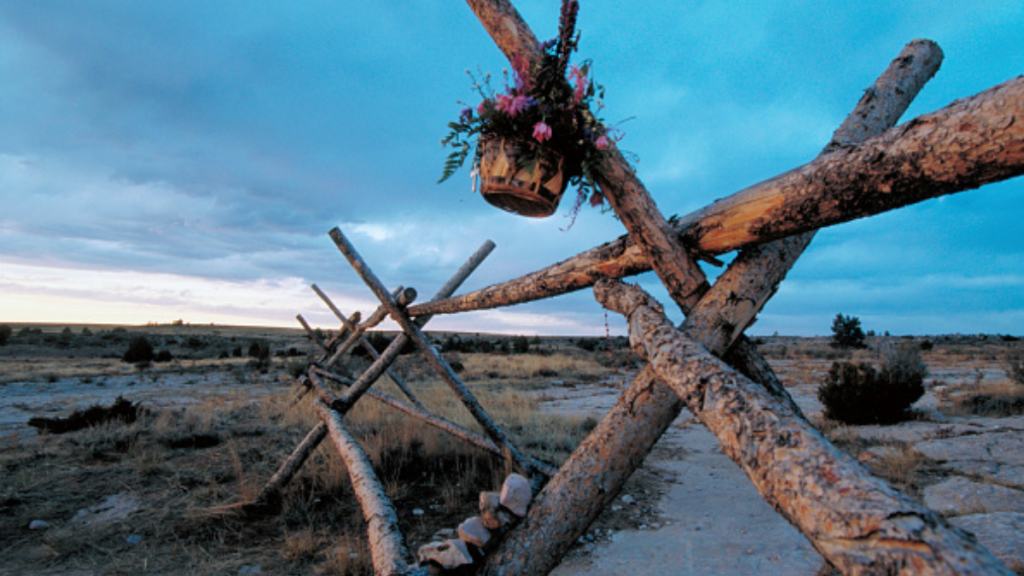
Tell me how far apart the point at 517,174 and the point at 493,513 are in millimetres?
1271

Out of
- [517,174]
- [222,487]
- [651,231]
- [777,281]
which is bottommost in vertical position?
[222,487]

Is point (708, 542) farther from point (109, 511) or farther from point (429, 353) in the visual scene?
point (109, 511)

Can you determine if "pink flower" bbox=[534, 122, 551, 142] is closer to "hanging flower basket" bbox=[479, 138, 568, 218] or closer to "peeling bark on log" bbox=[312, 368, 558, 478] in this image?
"hanging flower basket" bbox=[479, 138, 568, 218]

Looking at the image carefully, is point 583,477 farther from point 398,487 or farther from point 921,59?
point 398,487

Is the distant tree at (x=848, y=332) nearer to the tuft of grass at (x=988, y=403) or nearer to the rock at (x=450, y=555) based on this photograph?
the tuft of grass at (x=988, y=403)

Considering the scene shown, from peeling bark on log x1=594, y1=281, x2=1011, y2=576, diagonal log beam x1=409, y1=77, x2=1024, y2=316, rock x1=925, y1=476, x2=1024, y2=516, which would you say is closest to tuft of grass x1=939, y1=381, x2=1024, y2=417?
rock x1=925, y1=476, x2=1024, y2=516

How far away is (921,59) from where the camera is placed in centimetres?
232

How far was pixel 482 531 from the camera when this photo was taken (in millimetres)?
1825

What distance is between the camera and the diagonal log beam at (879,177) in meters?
0.98

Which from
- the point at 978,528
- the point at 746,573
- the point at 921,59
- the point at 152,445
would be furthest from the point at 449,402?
the point at 921,59

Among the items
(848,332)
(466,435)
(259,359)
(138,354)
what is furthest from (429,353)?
(848,332)

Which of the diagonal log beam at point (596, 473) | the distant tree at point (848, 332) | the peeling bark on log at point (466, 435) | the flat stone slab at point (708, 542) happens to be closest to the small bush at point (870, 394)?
the flat stone slab at point (708, 542)

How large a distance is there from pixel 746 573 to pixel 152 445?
20.7 feet

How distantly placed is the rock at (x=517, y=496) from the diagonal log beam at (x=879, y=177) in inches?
36.3
